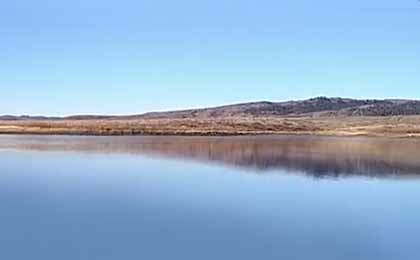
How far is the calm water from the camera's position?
26.9 ft

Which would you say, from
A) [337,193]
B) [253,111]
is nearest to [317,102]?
[253,111]

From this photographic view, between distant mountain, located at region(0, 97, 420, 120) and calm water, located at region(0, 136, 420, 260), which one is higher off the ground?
distant mountain, located at region(0, 97, 420, 120)

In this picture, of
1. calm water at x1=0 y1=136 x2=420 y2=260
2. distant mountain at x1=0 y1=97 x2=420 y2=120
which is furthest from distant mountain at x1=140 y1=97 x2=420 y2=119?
calm water at x1=0 y1=136 x2=420 y2=260

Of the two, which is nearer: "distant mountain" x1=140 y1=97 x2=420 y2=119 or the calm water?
the calm water

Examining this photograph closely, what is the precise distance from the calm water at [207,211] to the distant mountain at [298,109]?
9339 cm

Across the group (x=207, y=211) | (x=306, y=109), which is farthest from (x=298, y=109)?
(x=207, y=211)

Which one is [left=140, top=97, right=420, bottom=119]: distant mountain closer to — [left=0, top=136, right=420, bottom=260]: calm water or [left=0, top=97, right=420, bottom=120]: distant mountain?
[left=0, top=97, right=420, bottom=120]: distant mountain

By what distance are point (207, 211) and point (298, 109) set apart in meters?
115

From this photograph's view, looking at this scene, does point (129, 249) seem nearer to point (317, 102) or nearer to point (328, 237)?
point (328, 237)

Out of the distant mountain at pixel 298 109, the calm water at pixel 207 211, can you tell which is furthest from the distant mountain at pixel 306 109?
the calm water at pixel 207 211

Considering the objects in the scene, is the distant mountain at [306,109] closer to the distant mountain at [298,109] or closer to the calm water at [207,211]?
the distant mountain at [298,109]

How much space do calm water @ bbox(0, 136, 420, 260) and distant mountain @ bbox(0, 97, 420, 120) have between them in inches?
3677

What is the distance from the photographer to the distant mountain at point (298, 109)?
375ft

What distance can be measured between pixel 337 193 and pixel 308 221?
383 cm
